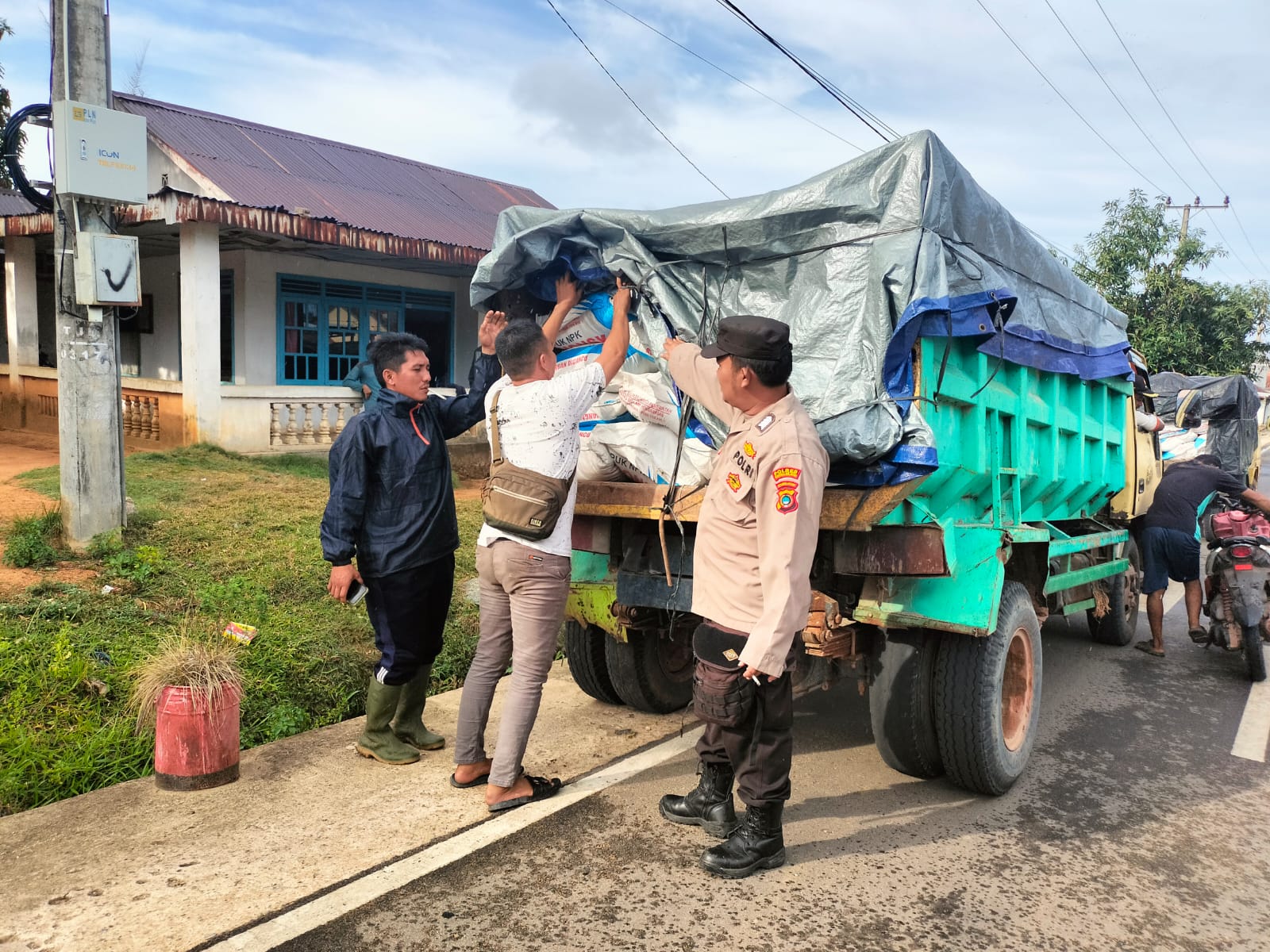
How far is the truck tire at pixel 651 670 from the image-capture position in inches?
185

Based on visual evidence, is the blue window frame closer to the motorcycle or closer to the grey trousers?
the grey trousers

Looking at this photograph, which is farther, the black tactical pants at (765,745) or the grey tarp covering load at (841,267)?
the grey tarp covering load at (841,267)

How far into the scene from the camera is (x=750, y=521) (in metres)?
3.08

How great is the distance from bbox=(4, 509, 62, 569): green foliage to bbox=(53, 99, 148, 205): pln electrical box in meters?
2.19

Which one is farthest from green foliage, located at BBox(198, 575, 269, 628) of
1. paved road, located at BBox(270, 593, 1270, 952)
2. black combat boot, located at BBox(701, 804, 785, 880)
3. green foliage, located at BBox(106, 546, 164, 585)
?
black combat boot, located at BBox(701, 804, 785, 880)

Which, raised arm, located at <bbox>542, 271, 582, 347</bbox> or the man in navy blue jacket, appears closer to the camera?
the man in navy blue jacket

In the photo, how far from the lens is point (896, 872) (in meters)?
3.32

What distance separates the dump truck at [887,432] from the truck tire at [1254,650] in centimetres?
208

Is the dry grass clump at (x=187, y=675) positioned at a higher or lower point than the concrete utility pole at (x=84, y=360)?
lower

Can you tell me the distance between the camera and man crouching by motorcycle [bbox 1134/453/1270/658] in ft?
21.5

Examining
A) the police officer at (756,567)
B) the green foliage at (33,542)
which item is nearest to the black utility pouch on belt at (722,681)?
the police officer at (756,567)

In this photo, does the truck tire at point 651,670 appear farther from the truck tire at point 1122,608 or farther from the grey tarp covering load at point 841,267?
the truck tire at point 1122,608

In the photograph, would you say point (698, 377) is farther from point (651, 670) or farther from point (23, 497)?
point (23, 497)

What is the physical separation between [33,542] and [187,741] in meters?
3.36
